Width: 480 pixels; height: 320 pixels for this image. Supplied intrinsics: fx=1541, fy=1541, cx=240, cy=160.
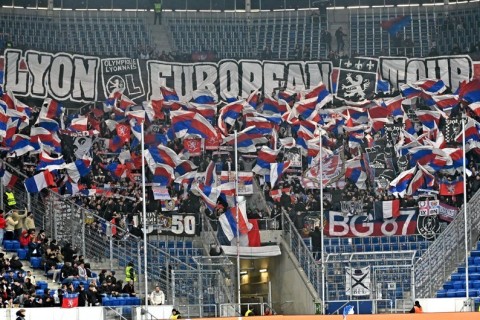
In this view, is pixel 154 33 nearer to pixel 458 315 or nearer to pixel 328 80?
pixel 328 80

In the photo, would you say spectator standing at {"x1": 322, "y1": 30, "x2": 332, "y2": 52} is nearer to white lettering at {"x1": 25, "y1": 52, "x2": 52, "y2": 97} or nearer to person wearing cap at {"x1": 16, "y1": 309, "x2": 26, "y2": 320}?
white lettering at {"x1": 25, "y1": 52, "x2": 52, "y2": 97}

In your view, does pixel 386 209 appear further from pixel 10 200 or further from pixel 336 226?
pixel 10 200

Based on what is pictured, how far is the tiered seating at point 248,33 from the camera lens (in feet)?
223

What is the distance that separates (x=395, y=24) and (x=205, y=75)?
29.2 ft

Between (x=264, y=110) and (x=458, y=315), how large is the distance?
19.8 metres

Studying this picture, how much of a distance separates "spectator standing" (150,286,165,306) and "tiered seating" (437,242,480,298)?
10363 mm

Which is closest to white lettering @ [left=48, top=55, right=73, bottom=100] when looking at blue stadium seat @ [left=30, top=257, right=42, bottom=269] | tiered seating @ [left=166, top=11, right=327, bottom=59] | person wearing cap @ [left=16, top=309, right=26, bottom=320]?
tiered seating @ [left=166, top=11, right=327, bottom=59]

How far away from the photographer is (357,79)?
67.7 metres

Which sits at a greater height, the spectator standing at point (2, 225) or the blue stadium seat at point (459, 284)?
the spectator standing at point (2, 225)

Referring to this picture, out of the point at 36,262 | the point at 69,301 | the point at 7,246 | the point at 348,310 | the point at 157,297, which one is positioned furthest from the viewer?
the point at 7,246

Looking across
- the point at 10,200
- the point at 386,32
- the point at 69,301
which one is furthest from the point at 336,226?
the point at 69,301

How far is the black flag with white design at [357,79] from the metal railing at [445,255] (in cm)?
905

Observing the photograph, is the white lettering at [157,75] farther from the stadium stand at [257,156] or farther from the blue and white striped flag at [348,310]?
the blue and white striped flag at [348,310]

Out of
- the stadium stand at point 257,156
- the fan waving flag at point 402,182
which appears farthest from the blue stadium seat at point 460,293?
the fan waving flag at point 402,182
